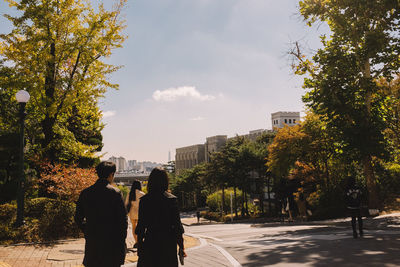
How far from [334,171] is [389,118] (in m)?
6.35

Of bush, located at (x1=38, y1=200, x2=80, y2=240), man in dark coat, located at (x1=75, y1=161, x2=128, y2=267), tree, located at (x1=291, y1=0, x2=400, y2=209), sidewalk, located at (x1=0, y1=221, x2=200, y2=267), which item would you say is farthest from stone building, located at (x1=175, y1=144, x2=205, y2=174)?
man in dark coat, located at (x1=75, y1=161, x2=128, y2=267)

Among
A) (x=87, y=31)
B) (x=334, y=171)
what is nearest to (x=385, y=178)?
(x=334, y=171)

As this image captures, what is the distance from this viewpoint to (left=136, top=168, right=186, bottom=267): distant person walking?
372cm

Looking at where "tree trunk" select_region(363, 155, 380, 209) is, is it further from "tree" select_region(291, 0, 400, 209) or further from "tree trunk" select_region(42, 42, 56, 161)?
"tree trunk" select_region(42, 42, 56, 161)

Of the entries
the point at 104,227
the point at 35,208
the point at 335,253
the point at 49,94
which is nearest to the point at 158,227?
the point at 104,227

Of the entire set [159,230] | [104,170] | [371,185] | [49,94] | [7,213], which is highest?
[49,94]

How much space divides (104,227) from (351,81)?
1551cm

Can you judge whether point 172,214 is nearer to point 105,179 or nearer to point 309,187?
point 105,179

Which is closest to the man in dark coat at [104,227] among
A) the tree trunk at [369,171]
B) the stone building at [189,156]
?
the tree trunk at [369,171]

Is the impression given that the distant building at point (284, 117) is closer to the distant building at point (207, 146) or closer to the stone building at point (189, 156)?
the distant building at point (207, 146)

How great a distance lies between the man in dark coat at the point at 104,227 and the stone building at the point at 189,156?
410 ft

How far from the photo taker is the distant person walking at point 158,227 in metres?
3.72

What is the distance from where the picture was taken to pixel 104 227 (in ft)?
13.0

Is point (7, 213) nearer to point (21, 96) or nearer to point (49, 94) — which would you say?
point (21, 96)
